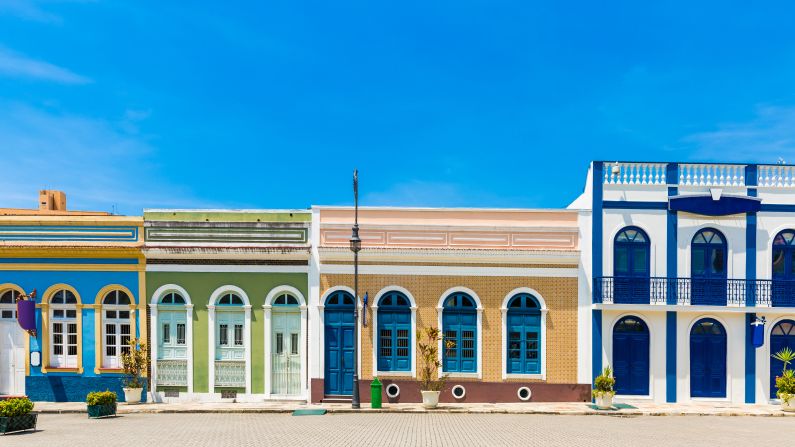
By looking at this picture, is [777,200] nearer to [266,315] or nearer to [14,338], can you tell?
[266,315]

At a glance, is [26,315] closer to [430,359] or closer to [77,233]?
[77,233]

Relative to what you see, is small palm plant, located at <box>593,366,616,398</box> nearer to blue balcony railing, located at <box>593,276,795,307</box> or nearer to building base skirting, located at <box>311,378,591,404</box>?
building base skirting, located at <box>311,378,591,404</box>

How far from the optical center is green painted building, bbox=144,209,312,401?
60.8ft

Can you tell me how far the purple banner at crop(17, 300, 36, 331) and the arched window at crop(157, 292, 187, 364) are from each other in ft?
12.9

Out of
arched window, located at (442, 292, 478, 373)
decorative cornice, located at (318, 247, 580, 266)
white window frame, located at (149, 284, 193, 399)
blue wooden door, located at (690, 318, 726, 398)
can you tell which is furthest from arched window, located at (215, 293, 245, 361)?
blue wooden door, located at (690, 318, 726, 398)

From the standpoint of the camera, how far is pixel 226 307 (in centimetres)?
1869

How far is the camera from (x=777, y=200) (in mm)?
18453

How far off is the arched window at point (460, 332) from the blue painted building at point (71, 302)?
982cm

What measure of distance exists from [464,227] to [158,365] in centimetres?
1083

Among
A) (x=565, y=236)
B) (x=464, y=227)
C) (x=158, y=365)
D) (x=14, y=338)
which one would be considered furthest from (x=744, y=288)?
(x=14, y=338)

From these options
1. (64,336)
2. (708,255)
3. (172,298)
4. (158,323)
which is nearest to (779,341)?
(708,255)

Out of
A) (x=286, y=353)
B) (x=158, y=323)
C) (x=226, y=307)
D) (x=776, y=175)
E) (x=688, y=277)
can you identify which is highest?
(x=776, y=175)

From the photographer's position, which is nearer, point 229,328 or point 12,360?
point 229,328

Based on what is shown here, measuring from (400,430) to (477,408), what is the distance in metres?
3.71
